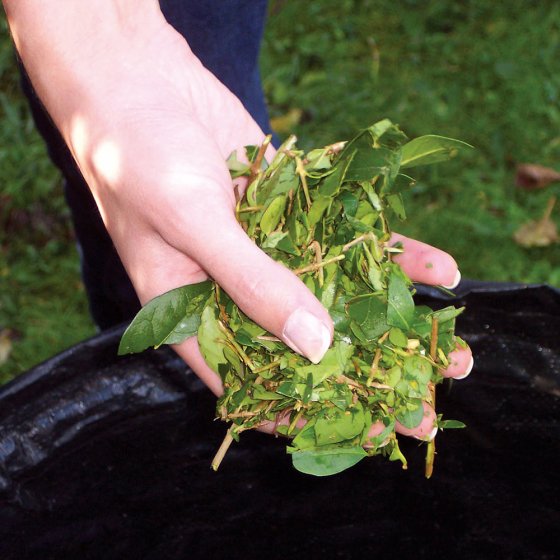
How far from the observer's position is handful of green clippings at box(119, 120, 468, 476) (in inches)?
31.7

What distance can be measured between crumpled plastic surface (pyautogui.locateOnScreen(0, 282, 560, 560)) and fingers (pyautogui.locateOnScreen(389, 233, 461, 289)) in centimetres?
13

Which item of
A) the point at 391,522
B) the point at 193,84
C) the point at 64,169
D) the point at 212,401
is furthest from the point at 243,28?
the point at 391,522

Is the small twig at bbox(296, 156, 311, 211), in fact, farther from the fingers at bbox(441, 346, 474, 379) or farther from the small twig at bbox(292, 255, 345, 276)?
the fingers at bbox(441, 346, 474, 379)

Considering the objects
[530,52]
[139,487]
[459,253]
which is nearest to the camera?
[139,487]

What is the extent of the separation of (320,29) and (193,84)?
4.04 feet

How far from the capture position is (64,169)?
1132mm

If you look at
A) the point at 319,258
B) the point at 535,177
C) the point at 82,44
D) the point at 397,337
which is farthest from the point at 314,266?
the point at 535,177

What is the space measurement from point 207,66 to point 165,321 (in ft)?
1.40

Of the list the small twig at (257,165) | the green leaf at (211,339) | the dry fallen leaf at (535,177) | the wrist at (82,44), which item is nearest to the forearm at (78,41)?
the wrist at (82,44)

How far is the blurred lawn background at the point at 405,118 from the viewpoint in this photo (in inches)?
67.1

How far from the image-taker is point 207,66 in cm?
110

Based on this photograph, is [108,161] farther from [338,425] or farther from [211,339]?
[338,425]

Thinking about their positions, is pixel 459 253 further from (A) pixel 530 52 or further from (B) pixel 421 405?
(B) pixel 421 405

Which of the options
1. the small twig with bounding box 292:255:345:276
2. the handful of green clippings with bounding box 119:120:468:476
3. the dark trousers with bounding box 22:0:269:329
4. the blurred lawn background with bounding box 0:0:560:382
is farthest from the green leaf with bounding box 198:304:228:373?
the blurred lawn background with bounding box 0:0:560:382
